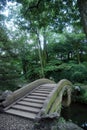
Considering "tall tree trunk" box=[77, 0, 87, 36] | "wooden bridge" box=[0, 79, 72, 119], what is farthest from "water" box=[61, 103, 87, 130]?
"tall tree trunk" box=[77, 0, 87, 36]

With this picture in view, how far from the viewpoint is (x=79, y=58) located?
54.1 feet

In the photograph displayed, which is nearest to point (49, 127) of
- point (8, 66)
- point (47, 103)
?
point (47, 103)

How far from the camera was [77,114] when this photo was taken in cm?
1002

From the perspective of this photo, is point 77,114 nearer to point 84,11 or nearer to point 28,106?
point 28,106

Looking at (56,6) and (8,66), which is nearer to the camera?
(56,6)

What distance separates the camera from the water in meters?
8.96

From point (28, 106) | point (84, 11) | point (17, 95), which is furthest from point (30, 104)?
point (84, 11)

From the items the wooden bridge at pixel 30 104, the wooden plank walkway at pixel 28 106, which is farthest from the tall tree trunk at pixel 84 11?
the wooden plank walkway at pixel 28 106

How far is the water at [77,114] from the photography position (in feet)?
29.4

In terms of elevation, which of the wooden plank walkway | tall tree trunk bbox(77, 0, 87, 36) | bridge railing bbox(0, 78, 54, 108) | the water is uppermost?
tall tree trunk bbox(77, 0, 87, 36)

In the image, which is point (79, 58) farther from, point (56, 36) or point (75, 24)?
point (75, 24)

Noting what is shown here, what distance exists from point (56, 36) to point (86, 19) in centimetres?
1372

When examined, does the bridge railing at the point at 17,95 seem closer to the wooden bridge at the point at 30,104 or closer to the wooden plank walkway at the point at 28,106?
the wooden bridge at the point at 30,104

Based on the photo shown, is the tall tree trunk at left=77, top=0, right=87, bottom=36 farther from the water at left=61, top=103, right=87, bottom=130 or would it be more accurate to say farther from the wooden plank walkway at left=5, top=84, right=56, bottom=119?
the water at left=61, top=103, right=87, bottom=130
